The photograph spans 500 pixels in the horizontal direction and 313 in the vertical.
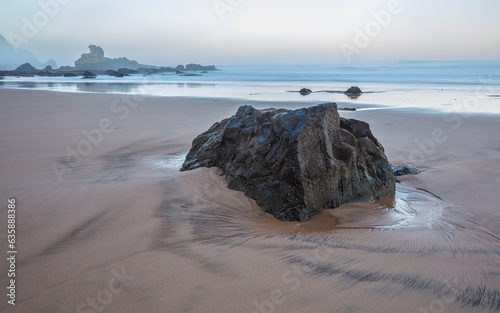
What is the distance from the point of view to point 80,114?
9.45m

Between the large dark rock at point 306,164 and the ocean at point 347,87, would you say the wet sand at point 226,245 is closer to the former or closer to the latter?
the large dark rock at point 306,164

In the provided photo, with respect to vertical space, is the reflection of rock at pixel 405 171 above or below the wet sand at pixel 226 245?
above

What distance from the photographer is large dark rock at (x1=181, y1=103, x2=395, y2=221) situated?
3.02 metres

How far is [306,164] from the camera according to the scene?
3045 mm

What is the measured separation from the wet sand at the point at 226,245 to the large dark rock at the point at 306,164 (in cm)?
15

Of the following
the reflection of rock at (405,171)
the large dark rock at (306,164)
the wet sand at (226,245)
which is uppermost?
the large dark rock at (306,164)

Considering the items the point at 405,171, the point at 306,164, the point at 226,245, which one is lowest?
the point at 226,245

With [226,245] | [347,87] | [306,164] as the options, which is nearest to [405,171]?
[306,164]

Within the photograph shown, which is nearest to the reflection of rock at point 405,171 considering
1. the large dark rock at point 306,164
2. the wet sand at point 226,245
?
the wet sand at point 226,245

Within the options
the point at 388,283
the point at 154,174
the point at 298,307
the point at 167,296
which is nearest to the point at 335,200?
the point at 388,283

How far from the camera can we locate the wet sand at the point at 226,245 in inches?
74.0

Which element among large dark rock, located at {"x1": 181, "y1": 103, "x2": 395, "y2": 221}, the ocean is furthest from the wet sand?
the ocean

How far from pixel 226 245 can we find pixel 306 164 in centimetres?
110

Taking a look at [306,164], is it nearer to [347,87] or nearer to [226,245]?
[226,245]
